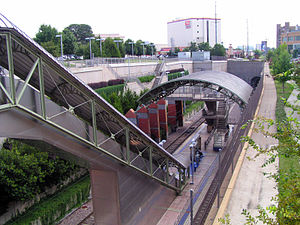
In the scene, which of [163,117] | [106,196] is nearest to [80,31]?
[163,117]

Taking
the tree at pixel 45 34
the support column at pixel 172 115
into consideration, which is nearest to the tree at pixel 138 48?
the tree at pixel 45 34

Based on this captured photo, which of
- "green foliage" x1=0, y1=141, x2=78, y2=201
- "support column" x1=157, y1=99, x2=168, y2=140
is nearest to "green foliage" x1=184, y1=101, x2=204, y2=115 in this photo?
"support column" x1=157, y1=99, x2=168, y2=140

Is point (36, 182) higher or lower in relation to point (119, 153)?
lower

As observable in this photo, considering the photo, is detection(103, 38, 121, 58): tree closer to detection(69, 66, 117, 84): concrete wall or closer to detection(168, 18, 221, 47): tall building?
detection(69, 66, 117, 84): concrete wall

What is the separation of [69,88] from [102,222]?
5.21 m

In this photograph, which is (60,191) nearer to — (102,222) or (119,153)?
(102,222)

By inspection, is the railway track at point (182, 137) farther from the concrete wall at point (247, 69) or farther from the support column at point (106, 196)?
the concrete wall at point (247, 69)

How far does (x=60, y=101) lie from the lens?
29.7ft

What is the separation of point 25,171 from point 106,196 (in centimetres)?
624

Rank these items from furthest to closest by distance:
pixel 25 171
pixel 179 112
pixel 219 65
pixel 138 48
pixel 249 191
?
pixel 138 48 < pixel 219 65 < pixel 179 112 < pixel 249 191 < pixel 25 171

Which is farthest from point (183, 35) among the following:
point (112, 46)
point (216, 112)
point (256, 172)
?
point (256, 172)

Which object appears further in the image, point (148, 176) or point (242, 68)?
point (242, 68)

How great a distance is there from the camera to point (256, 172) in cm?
1792

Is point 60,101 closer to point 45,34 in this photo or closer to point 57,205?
point 57,205
